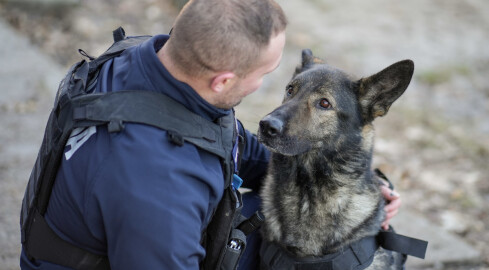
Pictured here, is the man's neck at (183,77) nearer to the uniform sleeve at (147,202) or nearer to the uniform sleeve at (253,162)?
the uniform sleeve at (147,202)

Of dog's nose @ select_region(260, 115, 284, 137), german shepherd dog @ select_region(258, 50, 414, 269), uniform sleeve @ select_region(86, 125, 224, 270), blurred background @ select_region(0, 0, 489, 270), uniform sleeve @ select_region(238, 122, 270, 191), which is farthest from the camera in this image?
blurred background @ select_region(0, 0, 489, 270)

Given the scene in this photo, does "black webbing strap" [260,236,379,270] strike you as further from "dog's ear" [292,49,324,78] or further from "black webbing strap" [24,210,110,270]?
"dog's ear" [292,49,324,78]

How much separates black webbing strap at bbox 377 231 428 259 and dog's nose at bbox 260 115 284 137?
2.95ft

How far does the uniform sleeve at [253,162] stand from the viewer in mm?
3262

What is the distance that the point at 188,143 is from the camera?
2.06 meters

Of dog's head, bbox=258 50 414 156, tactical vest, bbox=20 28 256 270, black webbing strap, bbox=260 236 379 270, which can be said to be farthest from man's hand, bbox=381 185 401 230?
tactical vest, bbox=20 28 256 270

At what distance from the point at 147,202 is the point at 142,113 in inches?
14.4

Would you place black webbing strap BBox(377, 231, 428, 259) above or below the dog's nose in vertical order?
below

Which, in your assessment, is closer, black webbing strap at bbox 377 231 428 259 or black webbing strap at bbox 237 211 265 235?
black webbing strap at bbox 237 211 265 235

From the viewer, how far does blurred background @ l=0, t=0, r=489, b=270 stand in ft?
14.7

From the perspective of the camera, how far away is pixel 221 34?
2039 mm

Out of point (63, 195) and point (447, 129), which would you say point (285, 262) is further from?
point (447, 129)

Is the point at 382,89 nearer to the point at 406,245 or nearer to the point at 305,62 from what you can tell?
the point at 305,62

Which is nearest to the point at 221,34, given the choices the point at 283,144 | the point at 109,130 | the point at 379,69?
the point at 109,130
